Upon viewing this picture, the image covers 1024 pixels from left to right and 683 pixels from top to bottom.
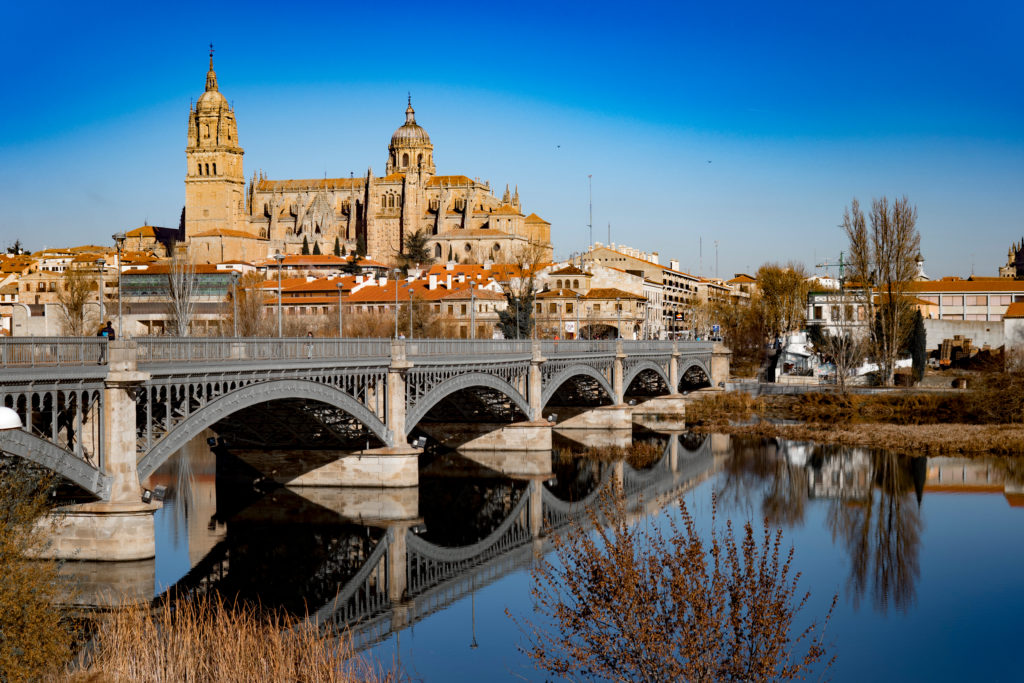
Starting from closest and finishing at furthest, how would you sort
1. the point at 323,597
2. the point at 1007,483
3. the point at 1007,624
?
1. the point at 1007,624
2. the point at 323,597
3. the point at 1007,483

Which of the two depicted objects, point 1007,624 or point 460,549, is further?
point 460,549

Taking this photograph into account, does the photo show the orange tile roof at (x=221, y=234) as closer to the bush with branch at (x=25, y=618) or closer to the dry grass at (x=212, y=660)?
the dry grass at (x=212, y=660)

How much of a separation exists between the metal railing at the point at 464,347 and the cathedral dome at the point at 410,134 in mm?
139769

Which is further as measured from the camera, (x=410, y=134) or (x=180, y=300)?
(x=410, y=134)

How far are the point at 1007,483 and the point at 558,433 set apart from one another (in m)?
21.5

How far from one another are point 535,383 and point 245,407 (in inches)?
767

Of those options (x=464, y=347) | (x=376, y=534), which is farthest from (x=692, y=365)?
(x=376, y=534)

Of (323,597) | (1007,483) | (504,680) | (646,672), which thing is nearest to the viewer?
(646,672)

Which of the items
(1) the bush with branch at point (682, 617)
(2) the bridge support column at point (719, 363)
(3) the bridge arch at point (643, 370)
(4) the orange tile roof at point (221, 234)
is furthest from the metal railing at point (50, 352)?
(4) the orange tile roof at point (221, 234)

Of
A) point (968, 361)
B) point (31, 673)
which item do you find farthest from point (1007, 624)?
point (968, 361)

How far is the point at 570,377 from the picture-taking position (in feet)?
170

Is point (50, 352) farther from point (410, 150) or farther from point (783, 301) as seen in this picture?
point (410, 150)

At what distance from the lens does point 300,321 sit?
88812mm

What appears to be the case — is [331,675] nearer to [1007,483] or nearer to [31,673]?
[31,673]
